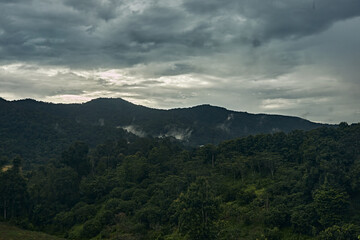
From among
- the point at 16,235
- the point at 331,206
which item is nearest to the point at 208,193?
the point at 331,206

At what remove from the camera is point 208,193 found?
50125mm

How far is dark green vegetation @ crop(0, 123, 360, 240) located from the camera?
49469 millimetres

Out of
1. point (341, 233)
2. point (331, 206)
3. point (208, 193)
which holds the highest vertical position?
point (208, 193)

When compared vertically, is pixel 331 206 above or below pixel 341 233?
above

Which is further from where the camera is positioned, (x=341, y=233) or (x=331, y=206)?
(x=331, y=206)

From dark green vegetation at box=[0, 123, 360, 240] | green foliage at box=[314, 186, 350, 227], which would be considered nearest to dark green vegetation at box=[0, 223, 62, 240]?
dark green vegetation at box=[0, 123, 360, 240]

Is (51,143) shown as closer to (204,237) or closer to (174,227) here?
(174,227)

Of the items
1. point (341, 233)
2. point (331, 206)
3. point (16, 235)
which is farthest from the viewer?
point (16, 235)

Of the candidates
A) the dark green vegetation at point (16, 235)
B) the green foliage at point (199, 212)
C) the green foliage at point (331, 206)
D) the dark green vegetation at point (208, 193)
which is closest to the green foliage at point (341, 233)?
the dark green vegetation at point (208, 193)

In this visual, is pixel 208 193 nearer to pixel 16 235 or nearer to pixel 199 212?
pixel 199 212

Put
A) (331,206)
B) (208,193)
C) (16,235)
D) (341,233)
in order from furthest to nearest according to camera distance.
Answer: (16,235) < (208,193) < (331,206) < (341,233)

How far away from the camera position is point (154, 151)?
352 ft

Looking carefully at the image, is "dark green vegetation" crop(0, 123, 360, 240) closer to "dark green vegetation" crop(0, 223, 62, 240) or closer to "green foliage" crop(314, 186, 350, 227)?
"green foliage" crop(314, 186, 350, 227)

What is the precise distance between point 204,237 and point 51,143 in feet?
554
